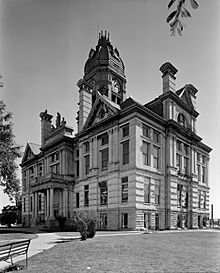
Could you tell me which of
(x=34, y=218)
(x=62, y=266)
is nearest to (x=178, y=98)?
(x=34, y=218)

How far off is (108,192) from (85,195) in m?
5.89

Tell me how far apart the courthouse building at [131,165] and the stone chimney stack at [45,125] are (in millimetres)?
3015

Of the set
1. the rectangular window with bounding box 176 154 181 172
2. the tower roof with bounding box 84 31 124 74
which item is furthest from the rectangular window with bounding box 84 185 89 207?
the tower roof with bounding box 84 31 124 74

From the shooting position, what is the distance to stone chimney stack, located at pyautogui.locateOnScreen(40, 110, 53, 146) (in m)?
55.8

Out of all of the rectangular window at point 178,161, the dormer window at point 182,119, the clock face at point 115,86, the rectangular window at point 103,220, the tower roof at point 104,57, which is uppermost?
the tower roof at point 104,57

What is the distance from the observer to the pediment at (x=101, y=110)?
3896 centimetres

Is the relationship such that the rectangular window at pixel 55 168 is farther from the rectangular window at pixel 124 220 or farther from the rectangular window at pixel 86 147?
the rectangular window at pixel 124 220

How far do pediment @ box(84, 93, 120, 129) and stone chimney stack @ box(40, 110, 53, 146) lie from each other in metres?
15.3

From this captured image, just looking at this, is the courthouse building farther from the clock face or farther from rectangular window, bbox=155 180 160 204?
the clock face

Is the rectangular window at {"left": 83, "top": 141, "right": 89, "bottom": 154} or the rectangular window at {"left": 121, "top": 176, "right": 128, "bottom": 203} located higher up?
the rectangular window at {"left": 83, "top": 141, "right": 89, "bottom": 154}


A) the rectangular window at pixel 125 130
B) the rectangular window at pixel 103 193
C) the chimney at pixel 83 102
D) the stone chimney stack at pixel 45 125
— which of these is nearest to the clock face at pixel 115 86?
the chimney at pixel 83 102

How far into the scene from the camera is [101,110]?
41.1m

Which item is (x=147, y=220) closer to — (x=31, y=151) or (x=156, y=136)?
(x=156, y=136)

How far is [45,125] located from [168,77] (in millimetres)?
25732
